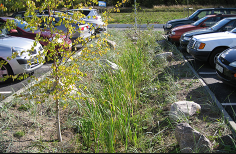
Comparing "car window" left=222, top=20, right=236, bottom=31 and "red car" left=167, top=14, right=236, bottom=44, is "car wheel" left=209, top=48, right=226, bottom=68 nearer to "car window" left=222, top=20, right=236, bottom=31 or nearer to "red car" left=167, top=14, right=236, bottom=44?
"car window" left=222, top=20, right=236, bottom=31

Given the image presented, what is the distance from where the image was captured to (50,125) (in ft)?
13.3

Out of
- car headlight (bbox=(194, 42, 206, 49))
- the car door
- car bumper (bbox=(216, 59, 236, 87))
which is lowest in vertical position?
car bumper (bbox=(216, 59, 236, 87))

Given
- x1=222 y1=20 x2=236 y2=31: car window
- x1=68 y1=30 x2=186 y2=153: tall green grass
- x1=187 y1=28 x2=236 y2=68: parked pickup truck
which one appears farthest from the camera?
x1=222 y1=20 x2=236 y2=31: car window

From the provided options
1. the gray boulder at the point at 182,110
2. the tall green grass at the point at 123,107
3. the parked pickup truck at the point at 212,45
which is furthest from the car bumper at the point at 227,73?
the parked pickup truck at the point at 212,45

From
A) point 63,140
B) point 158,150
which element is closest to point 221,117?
point 158,150

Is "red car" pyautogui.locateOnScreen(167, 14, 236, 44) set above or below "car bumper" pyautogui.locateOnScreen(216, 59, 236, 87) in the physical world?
above

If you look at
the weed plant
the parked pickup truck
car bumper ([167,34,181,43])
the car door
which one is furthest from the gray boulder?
car bumper ([167,34,181,43])

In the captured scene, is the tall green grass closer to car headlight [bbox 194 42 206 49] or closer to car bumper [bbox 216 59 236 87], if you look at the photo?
car bumper [bbox 216 59 236 87]

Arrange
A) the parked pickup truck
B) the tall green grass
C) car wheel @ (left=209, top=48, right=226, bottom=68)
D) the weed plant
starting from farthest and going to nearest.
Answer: car wheel @ (left=209, top=48, right=226, bottom=68)
the parked pickup truck
the tall green grass
the weed plant

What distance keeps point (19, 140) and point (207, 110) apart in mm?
3296

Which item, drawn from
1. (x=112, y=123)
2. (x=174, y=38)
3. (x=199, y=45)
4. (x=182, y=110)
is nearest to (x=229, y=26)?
(x=199, y=45)

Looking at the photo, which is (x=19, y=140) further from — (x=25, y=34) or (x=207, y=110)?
(x=25, y=34)

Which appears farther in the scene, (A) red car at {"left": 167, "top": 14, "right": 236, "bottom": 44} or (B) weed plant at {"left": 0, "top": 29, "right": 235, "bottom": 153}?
(A) red car at {"left": 167, "top": 14, "right": 236, "bottom": 44}

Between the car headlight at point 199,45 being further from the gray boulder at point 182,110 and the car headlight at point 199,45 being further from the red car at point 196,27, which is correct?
the red car at point 196,27
